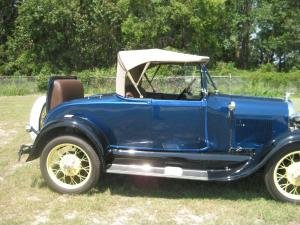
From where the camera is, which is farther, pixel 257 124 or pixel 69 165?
pixel 69 165

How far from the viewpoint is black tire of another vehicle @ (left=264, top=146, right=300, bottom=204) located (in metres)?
5.99

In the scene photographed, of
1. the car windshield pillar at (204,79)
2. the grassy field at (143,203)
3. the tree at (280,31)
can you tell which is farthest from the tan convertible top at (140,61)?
the tree at (280,31)

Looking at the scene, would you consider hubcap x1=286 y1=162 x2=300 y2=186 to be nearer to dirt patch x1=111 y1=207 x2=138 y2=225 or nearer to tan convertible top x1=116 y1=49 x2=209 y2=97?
tan convertible top x1=116 y1=49 x2=209 y2=97

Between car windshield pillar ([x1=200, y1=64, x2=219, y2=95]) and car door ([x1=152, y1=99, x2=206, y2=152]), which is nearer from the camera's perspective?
car door ([x1=152, y1=99, x2=206, y2=152])

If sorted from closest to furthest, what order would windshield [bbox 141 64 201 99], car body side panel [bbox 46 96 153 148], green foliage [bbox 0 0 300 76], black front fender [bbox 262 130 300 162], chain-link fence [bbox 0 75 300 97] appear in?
black front fender [bbox 262 130 300 162] < car body side panel [bbox 46 96 153 148] < windshield [bbox 141 64 201 99] < chain-link fence [bbox 0 75 300 97] < green foliage [bbox 0 0 300 76]

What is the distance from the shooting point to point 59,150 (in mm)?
6660

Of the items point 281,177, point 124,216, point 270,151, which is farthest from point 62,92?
point 281,177

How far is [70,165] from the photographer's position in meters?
6.54

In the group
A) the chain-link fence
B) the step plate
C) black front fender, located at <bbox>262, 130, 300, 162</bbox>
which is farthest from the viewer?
the chain-link fence

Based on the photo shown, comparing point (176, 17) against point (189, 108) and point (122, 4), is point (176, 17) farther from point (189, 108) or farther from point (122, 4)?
point (189, 108)

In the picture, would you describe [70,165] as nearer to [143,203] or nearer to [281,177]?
[143,203]

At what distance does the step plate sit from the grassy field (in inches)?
13.3

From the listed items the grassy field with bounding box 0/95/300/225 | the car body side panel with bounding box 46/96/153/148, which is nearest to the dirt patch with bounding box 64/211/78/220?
the grassy field with bounding box 0/95/300/225

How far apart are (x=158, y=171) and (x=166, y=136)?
0.49 metres
